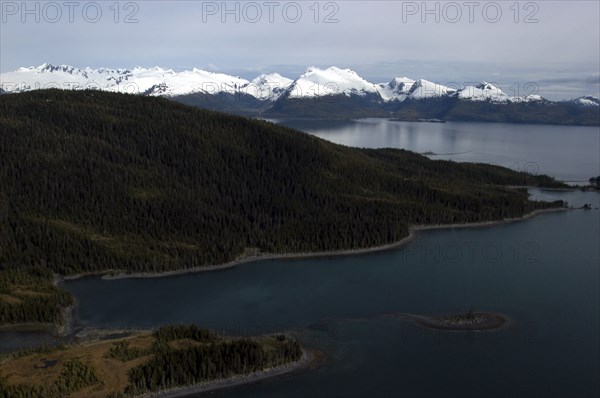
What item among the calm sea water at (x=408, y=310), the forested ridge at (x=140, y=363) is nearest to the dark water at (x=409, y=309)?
the calm sea water at (x=408, y=310)

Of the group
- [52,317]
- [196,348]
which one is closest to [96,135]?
[52,317]

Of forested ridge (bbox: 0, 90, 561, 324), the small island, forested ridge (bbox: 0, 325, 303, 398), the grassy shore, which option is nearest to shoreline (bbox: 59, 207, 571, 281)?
forested ridge (bbox: 0, 90, 561, 324)

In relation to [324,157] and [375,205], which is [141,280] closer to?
[375,205]

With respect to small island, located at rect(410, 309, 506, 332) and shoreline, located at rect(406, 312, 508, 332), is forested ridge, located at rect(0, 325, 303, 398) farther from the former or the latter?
small island, located at rect(410, 309, 506, 332)

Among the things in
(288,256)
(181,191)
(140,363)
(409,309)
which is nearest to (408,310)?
(409,309)

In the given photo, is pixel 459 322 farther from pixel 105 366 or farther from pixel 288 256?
pixel 105 366

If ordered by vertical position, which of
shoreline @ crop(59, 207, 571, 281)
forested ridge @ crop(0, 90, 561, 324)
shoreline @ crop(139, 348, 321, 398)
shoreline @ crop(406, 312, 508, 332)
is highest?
forested ridge @ crop(0, 90, 561, 324)
